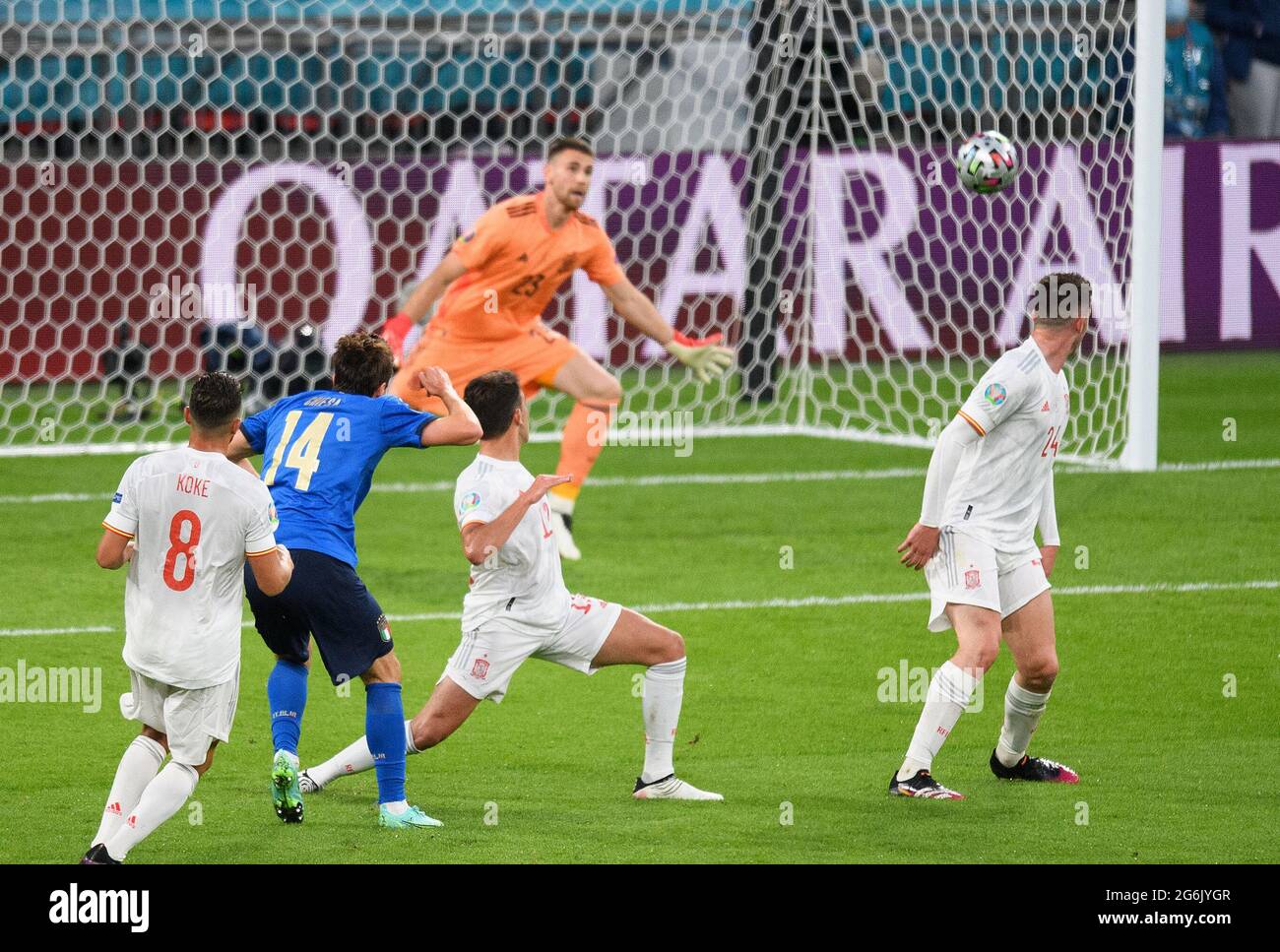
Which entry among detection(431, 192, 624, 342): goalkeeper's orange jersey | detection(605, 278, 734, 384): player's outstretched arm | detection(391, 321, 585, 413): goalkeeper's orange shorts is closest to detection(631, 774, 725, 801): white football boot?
detection(605, 278, 734, 384): player's outstretched arm

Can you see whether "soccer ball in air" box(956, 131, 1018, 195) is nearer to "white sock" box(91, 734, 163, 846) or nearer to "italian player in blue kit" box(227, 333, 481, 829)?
"italian player in blue kit" box(227, 333, 481, 829)

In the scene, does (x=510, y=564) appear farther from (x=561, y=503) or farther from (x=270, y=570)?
(x=561, y=503)

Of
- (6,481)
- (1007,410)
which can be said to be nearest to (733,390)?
(6,481)

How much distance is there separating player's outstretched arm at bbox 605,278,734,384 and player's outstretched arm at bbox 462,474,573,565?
3.19 m

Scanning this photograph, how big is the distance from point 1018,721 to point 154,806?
2713 mm

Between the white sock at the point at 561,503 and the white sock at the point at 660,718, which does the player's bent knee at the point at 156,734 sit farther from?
the white sock at the point at 561,503

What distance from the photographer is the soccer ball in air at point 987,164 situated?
1067cm

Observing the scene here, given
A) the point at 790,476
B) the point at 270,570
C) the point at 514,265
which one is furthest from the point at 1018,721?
the point at 790,476

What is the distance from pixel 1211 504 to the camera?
1124cm

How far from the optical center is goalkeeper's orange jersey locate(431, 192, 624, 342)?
1026cm

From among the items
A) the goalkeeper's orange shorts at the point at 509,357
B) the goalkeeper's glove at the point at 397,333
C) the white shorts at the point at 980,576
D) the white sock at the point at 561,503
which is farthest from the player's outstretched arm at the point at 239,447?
the goalkeeper's orange shorts at the point at 509,357

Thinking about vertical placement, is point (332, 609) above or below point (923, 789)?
above

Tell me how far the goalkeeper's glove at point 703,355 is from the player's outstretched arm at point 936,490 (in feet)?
9.36

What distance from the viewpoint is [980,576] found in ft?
20.1
